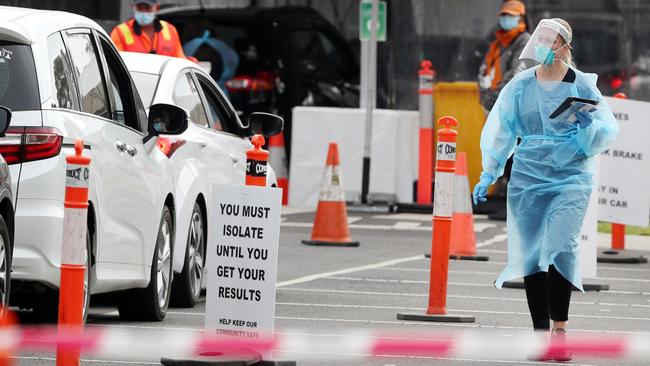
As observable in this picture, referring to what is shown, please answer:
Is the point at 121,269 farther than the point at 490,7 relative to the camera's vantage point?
No

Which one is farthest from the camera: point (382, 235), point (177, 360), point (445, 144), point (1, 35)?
point (382, 235)

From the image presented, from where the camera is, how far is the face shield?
9.71 metres

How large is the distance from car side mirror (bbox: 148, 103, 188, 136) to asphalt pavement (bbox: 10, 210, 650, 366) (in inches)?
43.1

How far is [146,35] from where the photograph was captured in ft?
53.6

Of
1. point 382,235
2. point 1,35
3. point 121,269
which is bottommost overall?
point 382,235

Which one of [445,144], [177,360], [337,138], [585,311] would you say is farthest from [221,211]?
[337,138]

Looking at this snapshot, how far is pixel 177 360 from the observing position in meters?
8.40

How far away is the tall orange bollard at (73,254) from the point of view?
7.16m

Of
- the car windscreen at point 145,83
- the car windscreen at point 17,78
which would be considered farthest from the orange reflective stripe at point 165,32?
the car windscreen at point 17,78

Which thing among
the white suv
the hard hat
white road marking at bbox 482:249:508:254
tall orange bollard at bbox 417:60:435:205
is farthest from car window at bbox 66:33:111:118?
tall orange bollard at bbox 417:60:435:205

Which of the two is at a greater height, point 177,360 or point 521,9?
point 521,9

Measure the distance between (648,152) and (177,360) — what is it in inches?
332

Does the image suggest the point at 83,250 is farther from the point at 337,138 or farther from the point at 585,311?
the point at 337,138

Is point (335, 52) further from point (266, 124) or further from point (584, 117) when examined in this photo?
point (584, 117)
